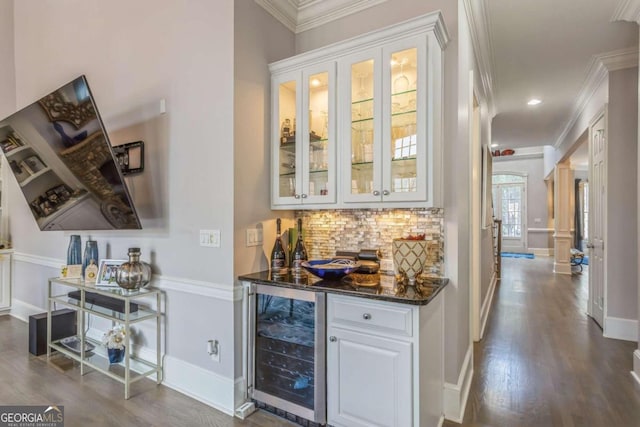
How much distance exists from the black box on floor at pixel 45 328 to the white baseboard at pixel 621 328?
5.57 m

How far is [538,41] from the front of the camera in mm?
3236

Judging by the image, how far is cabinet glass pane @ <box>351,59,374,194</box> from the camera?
217cm

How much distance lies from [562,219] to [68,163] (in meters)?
8.97

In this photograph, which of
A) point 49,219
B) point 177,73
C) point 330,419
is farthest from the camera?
point 49,219

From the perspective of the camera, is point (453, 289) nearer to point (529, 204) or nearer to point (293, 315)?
point (293, 315)

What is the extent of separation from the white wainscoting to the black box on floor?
1.04 metres

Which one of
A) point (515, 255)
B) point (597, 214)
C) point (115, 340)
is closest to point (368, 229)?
point (115, 340)

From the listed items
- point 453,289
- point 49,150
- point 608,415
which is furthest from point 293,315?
point 49,150

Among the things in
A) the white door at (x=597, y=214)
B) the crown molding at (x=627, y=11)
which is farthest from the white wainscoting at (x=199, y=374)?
the white door at (x=597, y=214)

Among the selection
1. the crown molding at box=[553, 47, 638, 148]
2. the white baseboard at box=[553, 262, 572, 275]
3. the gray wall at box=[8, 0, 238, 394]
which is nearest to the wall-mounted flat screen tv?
the gray wall at box=[8, 0, 238, 394]

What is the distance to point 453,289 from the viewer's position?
2.13 meters

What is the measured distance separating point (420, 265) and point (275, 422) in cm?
134

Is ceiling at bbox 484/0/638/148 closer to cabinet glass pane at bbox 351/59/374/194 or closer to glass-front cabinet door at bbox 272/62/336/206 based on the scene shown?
cabinet glass pane at bbox 351/59/374/194

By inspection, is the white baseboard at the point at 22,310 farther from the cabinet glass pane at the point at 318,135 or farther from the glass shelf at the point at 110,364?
the cabinet glass pane at the point at 318,135
